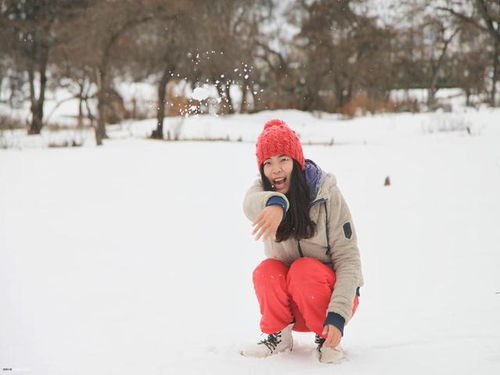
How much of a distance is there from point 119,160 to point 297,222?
6189mm

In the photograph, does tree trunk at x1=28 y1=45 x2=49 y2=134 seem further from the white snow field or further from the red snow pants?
the red snow pants

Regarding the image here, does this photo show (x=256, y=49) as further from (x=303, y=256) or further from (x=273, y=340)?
(x=273, y=340)

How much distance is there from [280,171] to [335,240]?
1.06 ft

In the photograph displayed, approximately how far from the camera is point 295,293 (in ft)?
6.07

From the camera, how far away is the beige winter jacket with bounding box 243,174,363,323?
5.91ft

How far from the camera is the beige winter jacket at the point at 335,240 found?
180 centimetres

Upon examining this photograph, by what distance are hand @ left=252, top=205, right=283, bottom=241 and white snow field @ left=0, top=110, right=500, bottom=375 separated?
1.69ft

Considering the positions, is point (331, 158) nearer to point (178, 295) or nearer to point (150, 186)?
point (150, 186)

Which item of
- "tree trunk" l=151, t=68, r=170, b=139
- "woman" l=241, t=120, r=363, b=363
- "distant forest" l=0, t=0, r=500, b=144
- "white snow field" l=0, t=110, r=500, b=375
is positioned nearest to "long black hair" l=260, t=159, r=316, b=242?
"woman" l=241, t=120, r=363, b=363

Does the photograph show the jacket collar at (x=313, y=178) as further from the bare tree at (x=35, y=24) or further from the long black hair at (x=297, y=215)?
the bare tree at (x=35, y=24)

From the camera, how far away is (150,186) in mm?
6039

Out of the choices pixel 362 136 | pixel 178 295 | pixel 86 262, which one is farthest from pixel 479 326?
pixel 362 136

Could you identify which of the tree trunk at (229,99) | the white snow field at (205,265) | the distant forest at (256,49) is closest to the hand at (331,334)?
the white snow field at (205,265)

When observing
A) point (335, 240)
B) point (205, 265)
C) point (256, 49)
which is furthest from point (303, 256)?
point (256, 49)
